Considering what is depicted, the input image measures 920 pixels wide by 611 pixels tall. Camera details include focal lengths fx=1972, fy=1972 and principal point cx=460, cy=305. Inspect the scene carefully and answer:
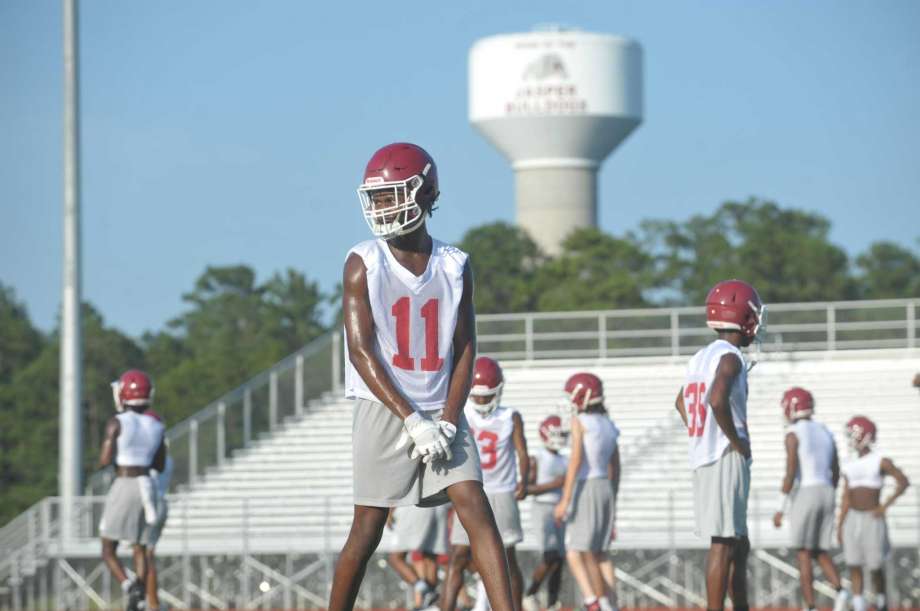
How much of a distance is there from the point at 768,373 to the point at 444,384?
24013 millimetres

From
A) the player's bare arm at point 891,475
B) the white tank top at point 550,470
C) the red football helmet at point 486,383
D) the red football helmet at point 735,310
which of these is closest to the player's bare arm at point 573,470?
the red football helmet at point 486,383

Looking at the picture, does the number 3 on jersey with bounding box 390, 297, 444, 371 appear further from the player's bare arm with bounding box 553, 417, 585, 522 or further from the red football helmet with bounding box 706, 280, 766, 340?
the player's bare arm with bounding box 553, 417, 585, 522

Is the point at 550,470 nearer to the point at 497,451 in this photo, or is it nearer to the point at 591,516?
the point at 591,516

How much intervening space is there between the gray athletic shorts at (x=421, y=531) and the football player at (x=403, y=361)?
268 inches

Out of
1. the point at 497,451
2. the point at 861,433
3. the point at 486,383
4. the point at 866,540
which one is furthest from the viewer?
the point at 866,540

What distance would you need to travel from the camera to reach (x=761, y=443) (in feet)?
92.9

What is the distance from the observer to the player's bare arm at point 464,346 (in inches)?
322

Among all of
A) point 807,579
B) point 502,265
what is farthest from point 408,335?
point 502,265

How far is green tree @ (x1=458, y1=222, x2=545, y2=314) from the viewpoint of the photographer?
57250 mm

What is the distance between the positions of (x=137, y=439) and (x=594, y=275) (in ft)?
144

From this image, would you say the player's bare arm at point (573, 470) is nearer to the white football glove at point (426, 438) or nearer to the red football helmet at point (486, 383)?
the red football helmet at point (486, 383)

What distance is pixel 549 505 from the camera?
16.2m

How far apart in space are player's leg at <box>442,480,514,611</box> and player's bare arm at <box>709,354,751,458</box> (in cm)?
266

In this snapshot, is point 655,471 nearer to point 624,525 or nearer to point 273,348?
point 624,525
